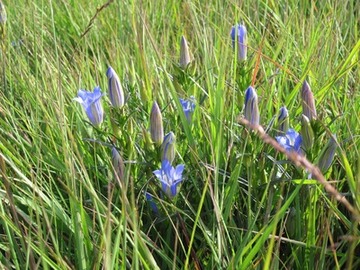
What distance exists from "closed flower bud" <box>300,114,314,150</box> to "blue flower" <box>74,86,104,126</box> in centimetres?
40

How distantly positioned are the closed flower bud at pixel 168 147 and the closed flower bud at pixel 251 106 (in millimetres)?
148

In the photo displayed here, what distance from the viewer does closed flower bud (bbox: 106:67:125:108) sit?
1092 mm

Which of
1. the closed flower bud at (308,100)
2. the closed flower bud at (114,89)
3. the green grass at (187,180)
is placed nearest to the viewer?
the green grass at (187,180)

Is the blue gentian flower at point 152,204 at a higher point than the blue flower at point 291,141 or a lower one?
lower

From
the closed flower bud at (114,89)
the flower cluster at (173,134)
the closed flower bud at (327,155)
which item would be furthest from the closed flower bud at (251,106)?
the closed flower bud at (114,89)

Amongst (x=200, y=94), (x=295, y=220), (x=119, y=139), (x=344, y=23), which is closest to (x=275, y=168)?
(x=295, y=220)

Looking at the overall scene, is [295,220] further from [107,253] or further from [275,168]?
[107,253]

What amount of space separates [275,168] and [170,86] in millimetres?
336

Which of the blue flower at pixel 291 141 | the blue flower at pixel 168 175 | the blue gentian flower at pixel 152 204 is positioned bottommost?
the blue gentian flower at pixel 152 204

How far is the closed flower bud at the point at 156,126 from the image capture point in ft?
3.33

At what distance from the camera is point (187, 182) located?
1149 mm

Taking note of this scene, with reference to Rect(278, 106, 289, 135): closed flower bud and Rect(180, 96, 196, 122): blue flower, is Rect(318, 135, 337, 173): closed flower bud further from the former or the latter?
Rect(180, 96, 196, 122): blue flower

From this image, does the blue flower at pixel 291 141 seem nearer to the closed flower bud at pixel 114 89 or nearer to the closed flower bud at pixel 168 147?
the closed flower bud at pixel 168 147

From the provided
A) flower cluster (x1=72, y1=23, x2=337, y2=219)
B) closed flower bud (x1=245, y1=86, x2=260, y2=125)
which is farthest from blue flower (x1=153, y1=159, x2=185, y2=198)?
closed flower bud (x1=245, y1=86, x2=260, y2=125)
